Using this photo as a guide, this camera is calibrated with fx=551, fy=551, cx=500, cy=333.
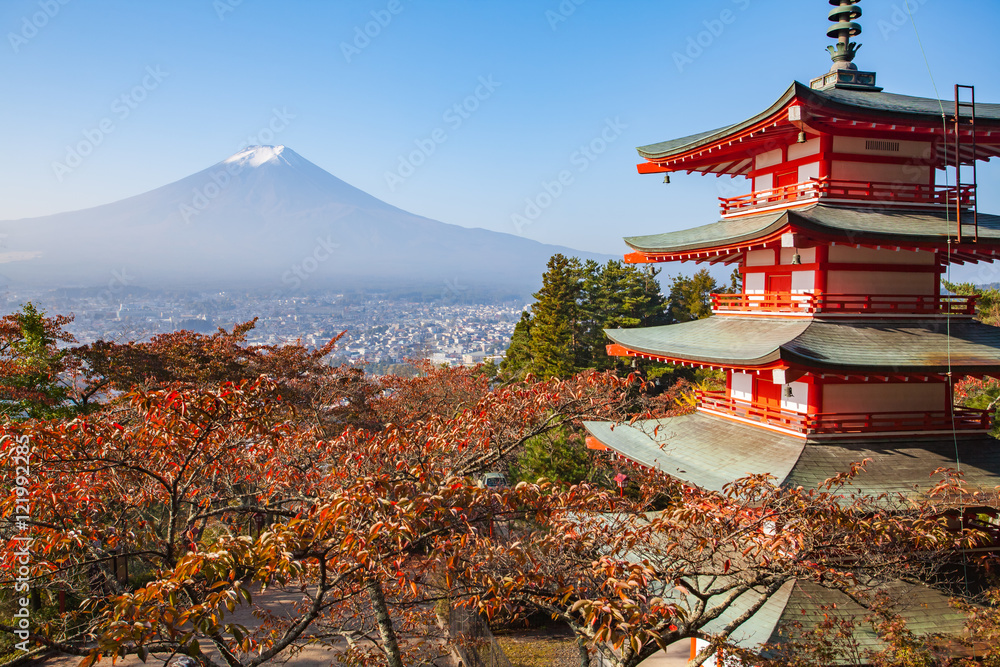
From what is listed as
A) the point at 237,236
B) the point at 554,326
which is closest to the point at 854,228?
the point at 554,326

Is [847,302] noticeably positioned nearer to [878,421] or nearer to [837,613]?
[878,421]

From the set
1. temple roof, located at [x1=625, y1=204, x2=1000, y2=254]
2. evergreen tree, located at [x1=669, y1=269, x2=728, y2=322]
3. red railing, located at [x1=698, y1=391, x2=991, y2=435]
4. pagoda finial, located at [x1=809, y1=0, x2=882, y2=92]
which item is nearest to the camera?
temple roof, located at [x1=625, y1=204, x2=1000, y2=254]

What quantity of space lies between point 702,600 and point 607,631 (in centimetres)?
236

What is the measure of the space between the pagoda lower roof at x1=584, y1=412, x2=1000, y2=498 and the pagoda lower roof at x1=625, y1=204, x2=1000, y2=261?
2.98 m

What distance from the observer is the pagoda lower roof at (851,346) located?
7551mm

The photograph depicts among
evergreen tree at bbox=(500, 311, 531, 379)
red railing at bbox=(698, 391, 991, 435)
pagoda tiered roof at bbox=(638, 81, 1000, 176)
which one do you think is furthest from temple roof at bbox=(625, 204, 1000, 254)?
evergreen tree at bbox=(500, 311, 531, 379)

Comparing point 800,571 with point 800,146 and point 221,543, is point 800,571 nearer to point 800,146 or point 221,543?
point 221,543

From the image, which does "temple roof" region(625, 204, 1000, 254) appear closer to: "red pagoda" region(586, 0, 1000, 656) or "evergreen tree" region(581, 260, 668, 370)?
"red pagoda" region(586, 0, 1000, 656)

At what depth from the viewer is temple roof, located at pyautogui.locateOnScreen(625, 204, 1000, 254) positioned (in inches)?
308

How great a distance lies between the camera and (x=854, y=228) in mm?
7945

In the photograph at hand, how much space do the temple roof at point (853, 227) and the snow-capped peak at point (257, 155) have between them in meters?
129

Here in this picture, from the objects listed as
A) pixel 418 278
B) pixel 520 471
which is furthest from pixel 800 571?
pixel 418 278

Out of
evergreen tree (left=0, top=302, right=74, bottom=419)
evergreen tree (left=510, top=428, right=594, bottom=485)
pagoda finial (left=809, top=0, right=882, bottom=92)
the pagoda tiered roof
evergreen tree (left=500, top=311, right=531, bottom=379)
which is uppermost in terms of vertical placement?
pagoda finial (left=809, top=0, right=882, bottom=92)

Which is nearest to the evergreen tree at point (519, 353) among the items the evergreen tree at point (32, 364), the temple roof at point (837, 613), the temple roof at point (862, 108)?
the evergreen tree at point (32, 364)
